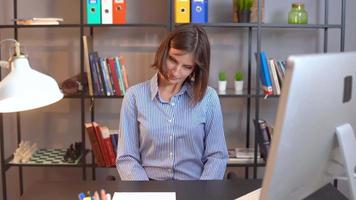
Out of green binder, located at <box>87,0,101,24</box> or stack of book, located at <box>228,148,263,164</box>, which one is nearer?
green binder, located at <box>87,0,101,24</box>

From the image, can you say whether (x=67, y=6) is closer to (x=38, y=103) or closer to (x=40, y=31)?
(x=40, y=31)

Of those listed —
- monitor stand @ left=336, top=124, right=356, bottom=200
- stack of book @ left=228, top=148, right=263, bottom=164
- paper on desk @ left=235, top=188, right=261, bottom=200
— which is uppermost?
monitor stand @ left=336, top=124, right=356, bottom=200

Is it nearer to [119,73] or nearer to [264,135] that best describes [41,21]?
[119,73]

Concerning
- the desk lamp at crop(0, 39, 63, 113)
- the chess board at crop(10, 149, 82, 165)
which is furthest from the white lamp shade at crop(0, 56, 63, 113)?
the chess board at crop(10, 149, 82, 165)

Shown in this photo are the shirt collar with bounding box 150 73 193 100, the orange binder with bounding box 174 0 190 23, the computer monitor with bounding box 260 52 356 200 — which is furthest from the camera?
the orange binder with bounding box 174 0 190 23

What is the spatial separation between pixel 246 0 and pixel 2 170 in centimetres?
187

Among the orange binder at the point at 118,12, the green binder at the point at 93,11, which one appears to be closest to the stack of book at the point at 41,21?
the green binder at the point at 93,11

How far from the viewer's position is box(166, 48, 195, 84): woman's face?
1831 millimetres

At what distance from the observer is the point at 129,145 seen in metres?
1.92

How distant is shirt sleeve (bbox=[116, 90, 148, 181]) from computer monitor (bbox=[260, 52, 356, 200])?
95 cm

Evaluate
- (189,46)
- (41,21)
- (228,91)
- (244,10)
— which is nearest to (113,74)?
(41,21)

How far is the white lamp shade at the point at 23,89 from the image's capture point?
3.48 feet

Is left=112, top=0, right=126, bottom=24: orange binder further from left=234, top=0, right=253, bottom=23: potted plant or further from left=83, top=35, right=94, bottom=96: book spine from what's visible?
left=234, top=0, right=253, bottom=23: potted plant

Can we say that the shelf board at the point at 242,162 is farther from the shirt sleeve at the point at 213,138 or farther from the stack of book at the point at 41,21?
the stack of book at the point at 41,21
